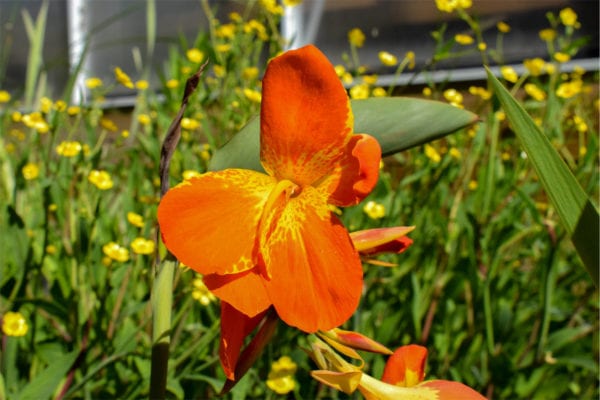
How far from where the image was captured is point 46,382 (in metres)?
0.50

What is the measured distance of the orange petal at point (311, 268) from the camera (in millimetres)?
224

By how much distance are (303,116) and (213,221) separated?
0.17ft

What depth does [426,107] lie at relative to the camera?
0.84 feet

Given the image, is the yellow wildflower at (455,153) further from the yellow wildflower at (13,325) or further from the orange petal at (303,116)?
the orange petal at (303,116)

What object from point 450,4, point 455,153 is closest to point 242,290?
point 455,153

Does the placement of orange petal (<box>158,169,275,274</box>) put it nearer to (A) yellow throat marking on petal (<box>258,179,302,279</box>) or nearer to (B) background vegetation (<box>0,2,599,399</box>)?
(A) yellow throat marking on petal (<box>258,179,302,279</box>)

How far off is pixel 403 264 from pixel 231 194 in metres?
0.70

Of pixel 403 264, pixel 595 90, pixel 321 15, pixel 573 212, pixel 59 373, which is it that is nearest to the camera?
pixel 573 212

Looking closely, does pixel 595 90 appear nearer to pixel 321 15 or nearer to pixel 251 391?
pixel 321 15

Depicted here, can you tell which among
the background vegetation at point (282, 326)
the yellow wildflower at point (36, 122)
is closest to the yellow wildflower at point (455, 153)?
the background vegetation at point (282, 326)

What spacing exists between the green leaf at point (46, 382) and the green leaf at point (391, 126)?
313 mm

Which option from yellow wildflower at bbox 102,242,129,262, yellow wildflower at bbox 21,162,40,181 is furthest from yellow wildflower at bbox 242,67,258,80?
yellow wildflower at bbox 102,242,129,262

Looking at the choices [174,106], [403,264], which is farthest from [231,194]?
[174,106]

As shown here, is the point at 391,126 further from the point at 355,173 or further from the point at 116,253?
the point at 116,253
